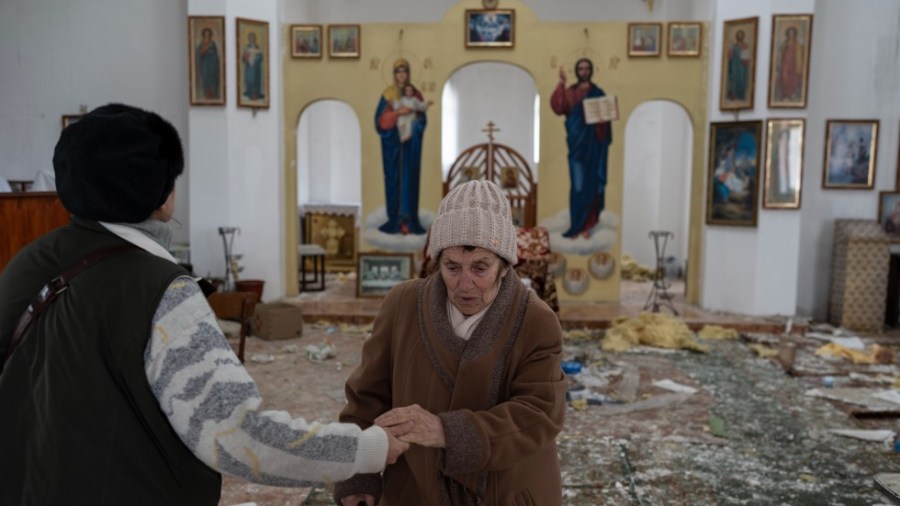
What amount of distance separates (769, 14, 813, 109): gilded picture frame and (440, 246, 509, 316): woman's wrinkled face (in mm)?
9207

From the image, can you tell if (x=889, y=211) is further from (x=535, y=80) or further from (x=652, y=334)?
(x=535, y=80)

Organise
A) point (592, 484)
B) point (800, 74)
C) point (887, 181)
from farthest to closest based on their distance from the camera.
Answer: point (887, 181) → point (800, 74) → point (592, 484)

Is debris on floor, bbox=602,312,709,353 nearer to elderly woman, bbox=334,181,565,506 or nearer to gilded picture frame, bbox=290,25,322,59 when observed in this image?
gilded picture frame, bbox=290,25,322,59

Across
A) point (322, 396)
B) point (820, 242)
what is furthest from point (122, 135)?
point (820, 242)

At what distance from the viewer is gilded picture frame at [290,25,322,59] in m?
11.1

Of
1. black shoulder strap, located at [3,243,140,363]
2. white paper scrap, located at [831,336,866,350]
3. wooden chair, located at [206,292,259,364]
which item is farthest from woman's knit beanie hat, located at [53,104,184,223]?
white paper scrap, located at [831,336,866,350]

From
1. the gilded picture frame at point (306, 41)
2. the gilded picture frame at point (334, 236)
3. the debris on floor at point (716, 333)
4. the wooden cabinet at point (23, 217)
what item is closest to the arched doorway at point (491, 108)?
the gilded picture frame at point (334, 236)

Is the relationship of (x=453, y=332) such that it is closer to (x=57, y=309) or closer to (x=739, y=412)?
(x=57, y=309)

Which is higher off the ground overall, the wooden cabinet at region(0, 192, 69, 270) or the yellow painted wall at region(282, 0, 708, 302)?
the yellow painted wall at region(282, 0, 708, 302)

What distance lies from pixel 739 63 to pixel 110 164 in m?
10.4

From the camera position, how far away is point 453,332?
7.56 feet

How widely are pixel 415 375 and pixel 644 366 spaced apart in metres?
6.27

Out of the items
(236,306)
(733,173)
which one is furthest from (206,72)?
(733,173)

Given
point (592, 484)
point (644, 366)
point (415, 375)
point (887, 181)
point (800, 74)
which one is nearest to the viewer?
point (415, 375)
